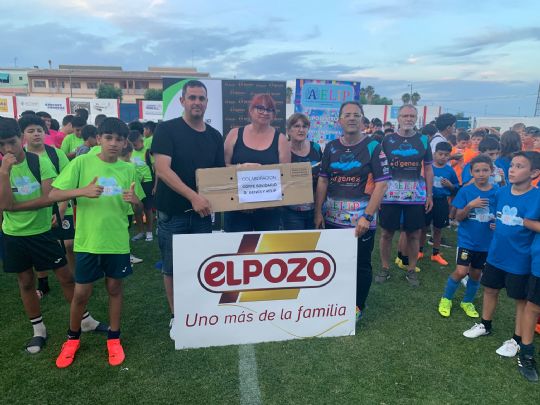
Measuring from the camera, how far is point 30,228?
337 centimetres

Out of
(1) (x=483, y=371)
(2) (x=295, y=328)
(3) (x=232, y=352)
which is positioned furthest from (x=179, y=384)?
(1) (x=483, y=371)

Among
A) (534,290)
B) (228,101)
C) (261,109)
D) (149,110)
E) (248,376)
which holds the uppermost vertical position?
(149,110)

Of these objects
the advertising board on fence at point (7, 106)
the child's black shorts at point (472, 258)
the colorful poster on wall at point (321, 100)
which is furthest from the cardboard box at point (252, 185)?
the advertising board on fence at point (7, 106)

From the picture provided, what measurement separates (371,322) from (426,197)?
1950 millimetres

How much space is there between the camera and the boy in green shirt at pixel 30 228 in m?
3.28

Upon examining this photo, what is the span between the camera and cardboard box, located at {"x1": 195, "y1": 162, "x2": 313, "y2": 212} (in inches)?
129

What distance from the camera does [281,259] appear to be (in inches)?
136

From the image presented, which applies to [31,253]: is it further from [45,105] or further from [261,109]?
[45,105]

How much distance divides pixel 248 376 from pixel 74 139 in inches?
234

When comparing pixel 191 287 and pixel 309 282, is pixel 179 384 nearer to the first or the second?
pixel 191 287

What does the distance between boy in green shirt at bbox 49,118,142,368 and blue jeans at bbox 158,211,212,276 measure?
319 millimetres

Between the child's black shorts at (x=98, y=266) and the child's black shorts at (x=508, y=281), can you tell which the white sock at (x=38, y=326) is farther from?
the child's black shorts at (x=508, y=281)

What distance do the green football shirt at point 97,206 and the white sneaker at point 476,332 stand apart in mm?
3284

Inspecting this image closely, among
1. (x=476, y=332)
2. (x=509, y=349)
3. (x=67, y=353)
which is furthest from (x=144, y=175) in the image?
(x=509, y=349)
